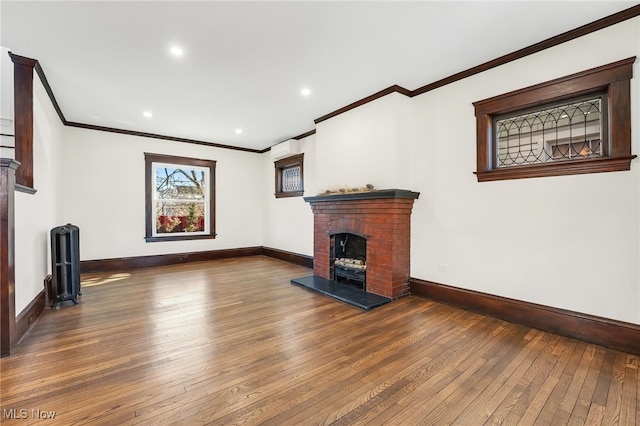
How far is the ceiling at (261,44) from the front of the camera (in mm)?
2322

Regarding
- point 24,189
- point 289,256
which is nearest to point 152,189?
point 289,256

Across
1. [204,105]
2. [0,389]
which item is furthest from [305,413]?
[204,105]

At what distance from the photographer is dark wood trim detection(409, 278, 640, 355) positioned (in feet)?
7.73

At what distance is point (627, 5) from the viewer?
2285 mm

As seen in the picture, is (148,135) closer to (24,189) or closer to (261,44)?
(24,189)

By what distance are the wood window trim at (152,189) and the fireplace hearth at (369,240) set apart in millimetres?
3228

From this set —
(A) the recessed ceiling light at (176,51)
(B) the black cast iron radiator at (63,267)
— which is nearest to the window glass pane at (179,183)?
(B) the black cast iron radiator at (63,267)

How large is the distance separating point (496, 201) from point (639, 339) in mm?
1548

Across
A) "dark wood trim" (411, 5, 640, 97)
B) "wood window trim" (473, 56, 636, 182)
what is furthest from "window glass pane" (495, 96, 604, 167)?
"dark wood trim" (411, 5, 640, 97)

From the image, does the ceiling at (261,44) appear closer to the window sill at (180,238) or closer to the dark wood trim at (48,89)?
the dark wood trim at (48,89)

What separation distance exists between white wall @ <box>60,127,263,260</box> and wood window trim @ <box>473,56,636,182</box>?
18.2 ft

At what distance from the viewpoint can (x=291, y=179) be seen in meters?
6.57

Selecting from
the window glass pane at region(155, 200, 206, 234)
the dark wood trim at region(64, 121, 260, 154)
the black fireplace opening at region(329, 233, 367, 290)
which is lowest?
the black fireplace opening at region(329, 233, 367, 290)

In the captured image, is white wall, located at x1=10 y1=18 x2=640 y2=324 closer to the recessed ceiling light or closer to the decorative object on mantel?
the decorative object on mantel
